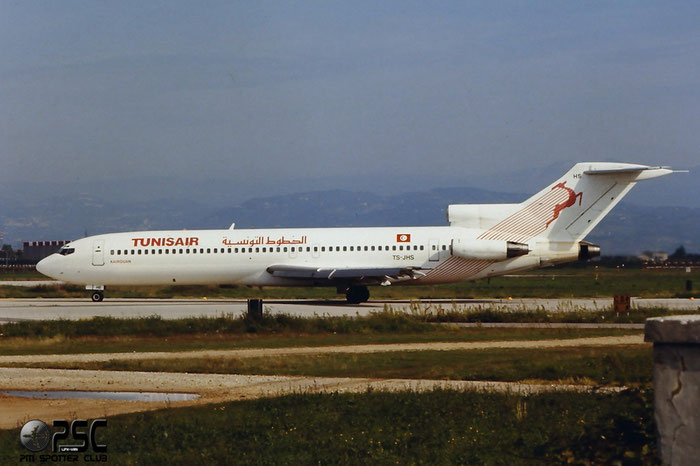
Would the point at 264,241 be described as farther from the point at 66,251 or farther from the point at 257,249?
the point at 66,251

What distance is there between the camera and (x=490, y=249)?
44406 mm

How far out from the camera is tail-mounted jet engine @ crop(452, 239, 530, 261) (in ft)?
145

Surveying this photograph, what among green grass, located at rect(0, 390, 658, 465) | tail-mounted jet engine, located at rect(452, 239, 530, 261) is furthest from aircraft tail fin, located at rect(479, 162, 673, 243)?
green grass, located at rect(0, 390, 658, 465)

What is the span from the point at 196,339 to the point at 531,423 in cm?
1723

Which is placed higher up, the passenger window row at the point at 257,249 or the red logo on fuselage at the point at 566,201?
the red logo on fuselage at the point at 566,201

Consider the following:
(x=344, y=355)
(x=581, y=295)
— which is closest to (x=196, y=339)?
(x=344, y=355)

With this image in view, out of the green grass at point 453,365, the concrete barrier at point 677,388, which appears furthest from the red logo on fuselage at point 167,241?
the concrete barrier at point 677,388

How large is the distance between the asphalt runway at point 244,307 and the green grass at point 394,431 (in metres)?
21.0

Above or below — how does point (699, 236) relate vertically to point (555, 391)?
above

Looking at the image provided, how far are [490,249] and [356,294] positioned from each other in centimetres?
702

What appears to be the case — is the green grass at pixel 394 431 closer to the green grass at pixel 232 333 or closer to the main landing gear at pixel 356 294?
the green grass at pixel 232 333

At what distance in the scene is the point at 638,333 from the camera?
28406mm

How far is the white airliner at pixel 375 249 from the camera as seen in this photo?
144 ft

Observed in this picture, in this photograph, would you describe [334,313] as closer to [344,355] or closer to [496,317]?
[496,317]
